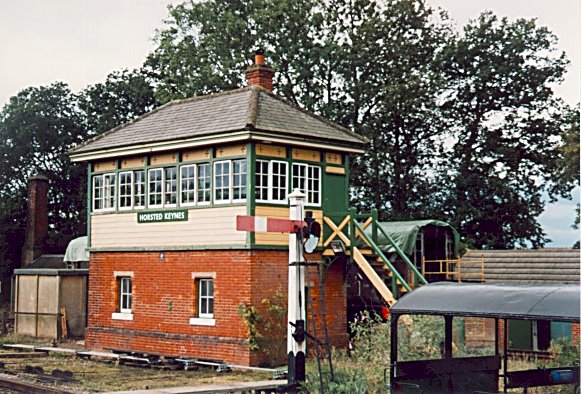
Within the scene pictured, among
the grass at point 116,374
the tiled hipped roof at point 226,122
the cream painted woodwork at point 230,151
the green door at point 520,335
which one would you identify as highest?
the tiled hipped roof at point 226,122

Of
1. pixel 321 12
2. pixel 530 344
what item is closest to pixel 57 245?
pixel 321 12

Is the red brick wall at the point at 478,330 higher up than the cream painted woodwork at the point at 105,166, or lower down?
lower down

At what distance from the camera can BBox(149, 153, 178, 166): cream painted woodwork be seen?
69.7 feet

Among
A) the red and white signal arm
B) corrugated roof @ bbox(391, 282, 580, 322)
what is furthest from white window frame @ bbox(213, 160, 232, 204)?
corrugated roof @ bbox(391, 282, 580, 322)

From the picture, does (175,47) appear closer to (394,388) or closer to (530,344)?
(530,344)

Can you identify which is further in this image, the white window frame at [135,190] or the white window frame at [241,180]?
the white window frame at [135,190]

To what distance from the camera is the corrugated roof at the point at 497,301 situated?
8820 millimetres

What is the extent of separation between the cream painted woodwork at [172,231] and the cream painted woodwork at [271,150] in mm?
1336

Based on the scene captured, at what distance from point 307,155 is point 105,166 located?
578 cm

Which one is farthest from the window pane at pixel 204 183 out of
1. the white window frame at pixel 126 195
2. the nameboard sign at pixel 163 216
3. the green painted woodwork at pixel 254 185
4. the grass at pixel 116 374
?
the grass at pixel 116 374

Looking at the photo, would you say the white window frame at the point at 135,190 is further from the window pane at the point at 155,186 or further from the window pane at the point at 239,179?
the window pane at the point at 239,179

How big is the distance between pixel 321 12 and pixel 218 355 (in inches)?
716

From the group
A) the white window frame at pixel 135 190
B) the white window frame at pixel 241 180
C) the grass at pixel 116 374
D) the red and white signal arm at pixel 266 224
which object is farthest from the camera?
the white window frame at pixel 135 190

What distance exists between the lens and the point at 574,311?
859 cm
